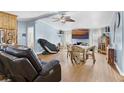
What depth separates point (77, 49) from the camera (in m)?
2.72

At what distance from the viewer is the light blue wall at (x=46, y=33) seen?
2.67m

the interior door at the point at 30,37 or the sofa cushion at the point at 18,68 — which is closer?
the sofa cushion at the point at 18,68

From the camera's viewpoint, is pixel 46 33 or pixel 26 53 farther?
pixel 46 33

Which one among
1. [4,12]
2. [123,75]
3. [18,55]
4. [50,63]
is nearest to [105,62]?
[123,75]

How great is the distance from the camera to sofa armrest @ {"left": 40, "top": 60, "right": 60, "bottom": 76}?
104 inches

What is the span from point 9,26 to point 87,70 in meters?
1.21

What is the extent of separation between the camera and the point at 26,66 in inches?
101

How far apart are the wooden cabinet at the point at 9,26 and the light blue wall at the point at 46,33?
297 millimetres

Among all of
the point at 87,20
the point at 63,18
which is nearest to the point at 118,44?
the point at 87,20

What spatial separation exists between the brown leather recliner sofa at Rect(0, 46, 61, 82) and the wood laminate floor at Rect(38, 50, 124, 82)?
0.08 metres

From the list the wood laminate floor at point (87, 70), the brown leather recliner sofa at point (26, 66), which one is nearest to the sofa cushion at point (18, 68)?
the brown leather recliner sofa at point (26, 66)

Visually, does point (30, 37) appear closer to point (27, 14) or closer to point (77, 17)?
point (27, 14)

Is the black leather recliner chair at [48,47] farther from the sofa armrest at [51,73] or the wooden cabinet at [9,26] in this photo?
the wooden cabinet at [9,26]
